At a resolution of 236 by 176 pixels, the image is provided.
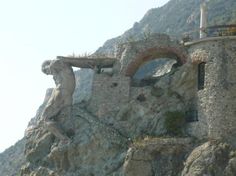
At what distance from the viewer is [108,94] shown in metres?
49.5

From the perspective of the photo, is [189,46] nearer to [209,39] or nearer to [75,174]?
[209,39]

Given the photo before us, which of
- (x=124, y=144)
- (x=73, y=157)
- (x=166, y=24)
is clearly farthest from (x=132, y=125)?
(x=166, y=24)

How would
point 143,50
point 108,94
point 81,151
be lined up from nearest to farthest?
point 81,151
point 108,94
point 143,50

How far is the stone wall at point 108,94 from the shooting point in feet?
161

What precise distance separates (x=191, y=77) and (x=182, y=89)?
3.91ft

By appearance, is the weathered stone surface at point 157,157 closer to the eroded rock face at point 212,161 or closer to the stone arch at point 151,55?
the eroded rock face at point 212,161

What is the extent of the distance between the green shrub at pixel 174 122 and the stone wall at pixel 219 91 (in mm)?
1756

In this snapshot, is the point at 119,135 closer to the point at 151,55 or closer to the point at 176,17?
the point at 151,55

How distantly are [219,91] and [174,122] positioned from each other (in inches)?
168

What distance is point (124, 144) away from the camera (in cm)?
4653

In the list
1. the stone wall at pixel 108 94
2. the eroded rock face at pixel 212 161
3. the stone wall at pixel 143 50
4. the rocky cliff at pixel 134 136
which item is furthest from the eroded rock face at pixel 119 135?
the eroded rock face at pixel 212 161

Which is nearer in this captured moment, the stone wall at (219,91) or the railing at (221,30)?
the stone wall at (219,91)

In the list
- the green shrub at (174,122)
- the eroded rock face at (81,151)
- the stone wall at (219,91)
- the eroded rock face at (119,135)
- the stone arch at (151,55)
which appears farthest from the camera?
the stone arch at (151,55)

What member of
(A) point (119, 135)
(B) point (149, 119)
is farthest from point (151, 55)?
(A) point (119, 135)
